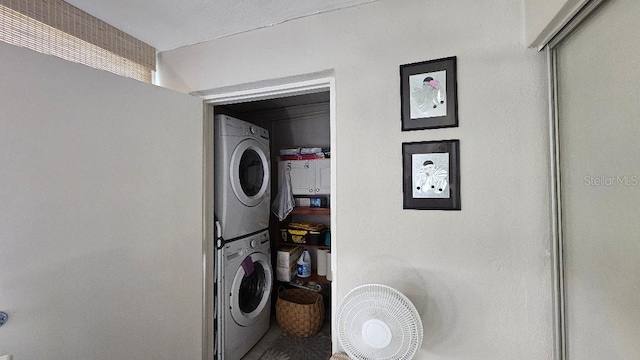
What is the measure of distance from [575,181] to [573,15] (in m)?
0.52

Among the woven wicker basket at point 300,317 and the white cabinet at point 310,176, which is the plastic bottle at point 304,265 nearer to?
the woven wicker basket at point 300,317

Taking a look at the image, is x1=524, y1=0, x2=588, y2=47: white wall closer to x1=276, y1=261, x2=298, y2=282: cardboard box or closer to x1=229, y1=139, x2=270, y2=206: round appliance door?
x1=229, y1=139, x2=270, y2=206: round appliance door

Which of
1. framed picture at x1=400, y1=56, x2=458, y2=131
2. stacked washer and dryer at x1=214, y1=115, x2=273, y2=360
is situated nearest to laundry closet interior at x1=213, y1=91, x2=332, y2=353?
stacked washer and dryer at x1=214, y1=115, x2=273, y2=360

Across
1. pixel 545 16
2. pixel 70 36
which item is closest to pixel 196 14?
pixel 70 36

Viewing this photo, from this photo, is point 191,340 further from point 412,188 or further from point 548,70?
point 548,70

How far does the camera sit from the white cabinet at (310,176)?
2334mm

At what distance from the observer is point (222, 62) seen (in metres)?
1.41

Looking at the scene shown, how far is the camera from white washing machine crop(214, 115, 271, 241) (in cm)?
170

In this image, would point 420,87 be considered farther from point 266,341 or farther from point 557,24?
point 266,341

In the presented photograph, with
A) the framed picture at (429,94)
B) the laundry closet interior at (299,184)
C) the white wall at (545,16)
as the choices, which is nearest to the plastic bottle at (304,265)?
the laundry closet interior at (299,184)

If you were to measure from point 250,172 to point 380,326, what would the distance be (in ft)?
5.00

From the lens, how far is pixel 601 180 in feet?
2.30

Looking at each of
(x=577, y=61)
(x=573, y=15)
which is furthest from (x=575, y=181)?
(x=573, y=15)

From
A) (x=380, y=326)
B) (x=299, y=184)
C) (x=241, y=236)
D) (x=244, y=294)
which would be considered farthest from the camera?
(x=299, y=184)
